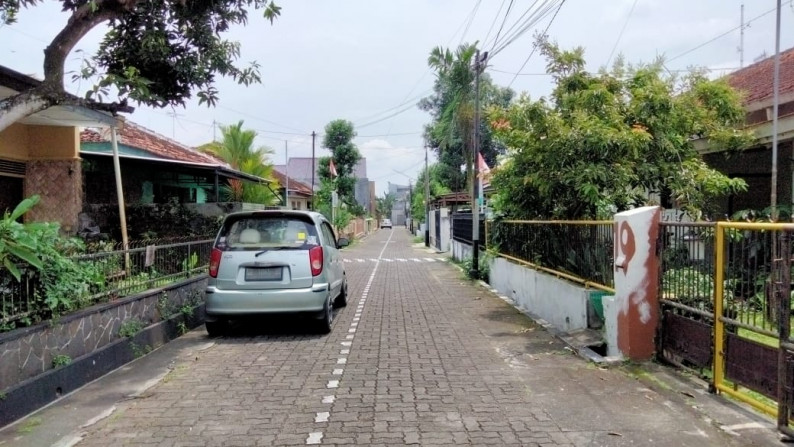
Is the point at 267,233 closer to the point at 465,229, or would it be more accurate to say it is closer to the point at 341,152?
the point at 465,229

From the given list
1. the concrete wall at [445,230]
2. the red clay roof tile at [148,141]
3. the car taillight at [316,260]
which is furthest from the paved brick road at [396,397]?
the concrete wall at [445,230]

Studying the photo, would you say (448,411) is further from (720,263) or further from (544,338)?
(544,338)

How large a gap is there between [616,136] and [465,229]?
43.9 ft

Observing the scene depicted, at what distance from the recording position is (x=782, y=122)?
31.4ft

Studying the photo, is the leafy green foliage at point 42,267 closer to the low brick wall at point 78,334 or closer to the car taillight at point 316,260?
the low brick wall at point 78,334

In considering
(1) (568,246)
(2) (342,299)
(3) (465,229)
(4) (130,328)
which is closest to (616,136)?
(1) (568,246)

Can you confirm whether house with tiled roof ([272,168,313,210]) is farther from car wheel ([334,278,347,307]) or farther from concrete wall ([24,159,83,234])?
car wheel ([334,278,347,307])

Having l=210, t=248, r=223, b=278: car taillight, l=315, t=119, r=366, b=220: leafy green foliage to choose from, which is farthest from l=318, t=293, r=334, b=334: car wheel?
l=315, t=119, r=366, b=220: leafy green foliage

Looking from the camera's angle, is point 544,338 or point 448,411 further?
point 544,338

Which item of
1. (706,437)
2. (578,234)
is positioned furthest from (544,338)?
(706,437)

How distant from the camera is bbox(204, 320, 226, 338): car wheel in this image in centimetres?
834

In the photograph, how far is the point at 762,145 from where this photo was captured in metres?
10.8

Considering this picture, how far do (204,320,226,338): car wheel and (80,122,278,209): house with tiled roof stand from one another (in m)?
6.04

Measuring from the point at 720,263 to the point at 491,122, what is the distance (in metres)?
5.92
